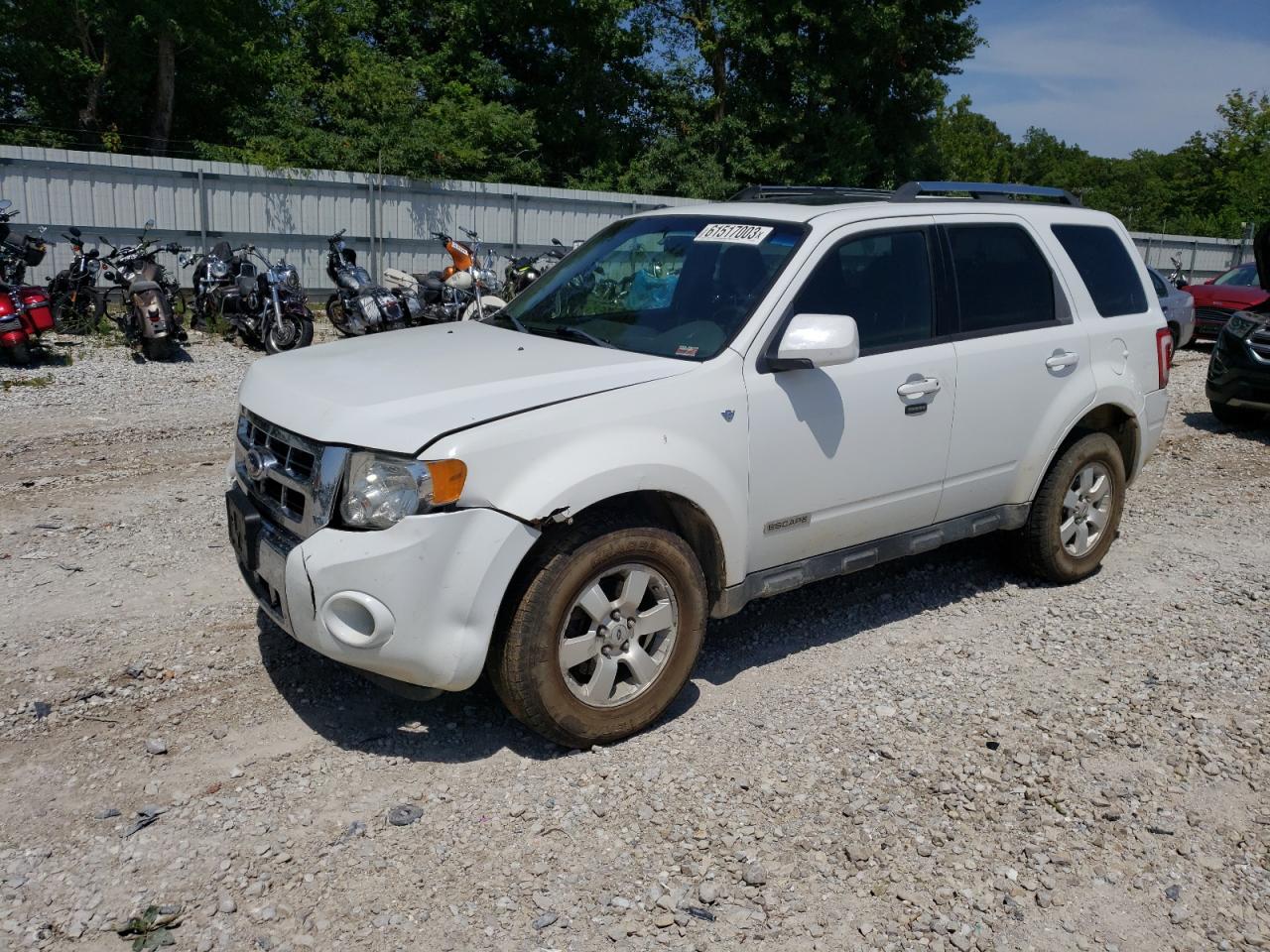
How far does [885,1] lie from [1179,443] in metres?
20.0

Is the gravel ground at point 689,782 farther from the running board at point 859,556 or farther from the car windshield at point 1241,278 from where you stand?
the car windshield at point 1241,278

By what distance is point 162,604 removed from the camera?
5.13m

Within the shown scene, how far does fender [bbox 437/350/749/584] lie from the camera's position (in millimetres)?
3562

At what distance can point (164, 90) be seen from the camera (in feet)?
78.5

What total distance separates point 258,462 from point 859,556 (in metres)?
2.51

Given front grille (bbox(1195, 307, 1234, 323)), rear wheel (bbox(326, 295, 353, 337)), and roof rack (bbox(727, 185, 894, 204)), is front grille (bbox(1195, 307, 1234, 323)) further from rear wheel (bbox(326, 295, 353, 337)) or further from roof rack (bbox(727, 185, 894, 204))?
roof rack (bbox(727, 185, 894, 204))

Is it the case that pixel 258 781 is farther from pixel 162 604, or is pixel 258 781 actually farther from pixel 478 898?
pixel 162 604

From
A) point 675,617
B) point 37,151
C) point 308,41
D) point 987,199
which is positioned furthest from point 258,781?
point 308,41

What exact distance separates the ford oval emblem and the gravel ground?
0.93 m

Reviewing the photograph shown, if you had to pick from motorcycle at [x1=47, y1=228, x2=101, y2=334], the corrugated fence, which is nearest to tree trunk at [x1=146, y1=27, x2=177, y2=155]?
the corrugated fence

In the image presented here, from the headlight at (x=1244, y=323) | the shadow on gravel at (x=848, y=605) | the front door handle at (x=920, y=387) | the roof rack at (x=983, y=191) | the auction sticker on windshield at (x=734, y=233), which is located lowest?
the shadow on gravel at (x=848, y=605)

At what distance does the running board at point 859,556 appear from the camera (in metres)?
4.36

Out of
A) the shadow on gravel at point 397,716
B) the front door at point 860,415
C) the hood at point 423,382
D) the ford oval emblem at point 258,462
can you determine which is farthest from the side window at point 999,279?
the ford oval emblem at point 258,462

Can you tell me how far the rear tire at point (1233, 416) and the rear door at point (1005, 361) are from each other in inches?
253
